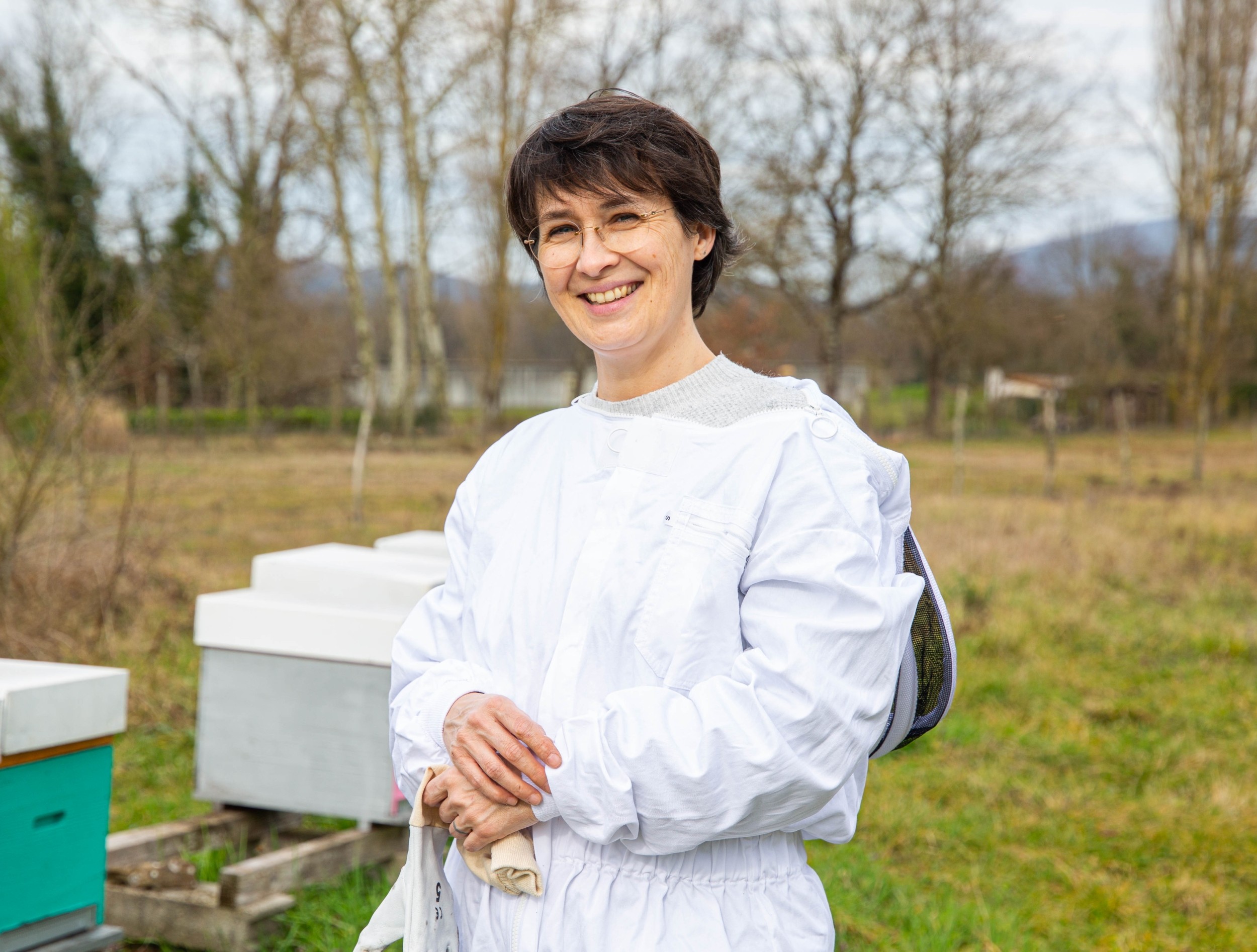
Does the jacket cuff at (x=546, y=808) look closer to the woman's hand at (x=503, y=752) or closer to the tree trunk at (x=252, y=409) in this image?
the woman's hand at (x=503, y=752)

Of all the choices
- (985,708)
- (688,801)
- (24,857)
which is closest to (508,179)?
(688,801)

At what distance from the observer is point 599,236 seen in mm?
1590

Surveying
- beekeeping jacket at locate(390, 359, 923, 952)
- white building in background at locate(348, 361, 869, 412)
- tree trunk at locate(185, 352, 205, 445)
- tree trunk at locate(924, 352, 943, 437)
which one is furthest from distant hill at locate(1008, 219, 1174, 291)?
beekeeping jacket at locate(390, 359, 923, 952)

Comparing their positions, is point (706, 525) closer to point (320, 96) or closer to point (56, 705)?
point (56, 705)

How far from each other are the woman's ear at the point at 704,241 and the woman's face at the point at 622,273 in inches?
2.9

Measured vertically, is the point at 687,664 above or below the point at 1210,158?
below

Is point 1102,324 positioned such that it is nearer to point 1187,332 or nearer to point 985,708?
point 1187,332

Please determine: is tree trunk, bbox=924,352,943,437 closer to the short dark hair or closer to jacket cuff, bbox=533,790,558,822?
the short dark hair

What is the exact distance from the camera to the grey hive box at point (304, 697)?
305 centimetres

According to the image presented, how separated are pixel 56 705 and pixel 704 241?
1662mm

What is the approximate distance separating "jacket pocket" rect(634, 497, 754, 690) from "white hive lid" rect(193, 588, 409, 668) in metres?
1.74

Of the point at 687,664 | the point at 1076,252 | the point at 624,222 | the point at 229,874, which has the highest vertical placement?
the point at 1076,252

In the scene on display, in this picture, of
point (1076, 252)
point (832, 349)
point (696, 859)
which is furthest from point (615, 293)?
point (1076, 252)

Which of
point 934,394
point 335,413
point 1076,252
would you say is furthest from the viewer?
point 1076,252
